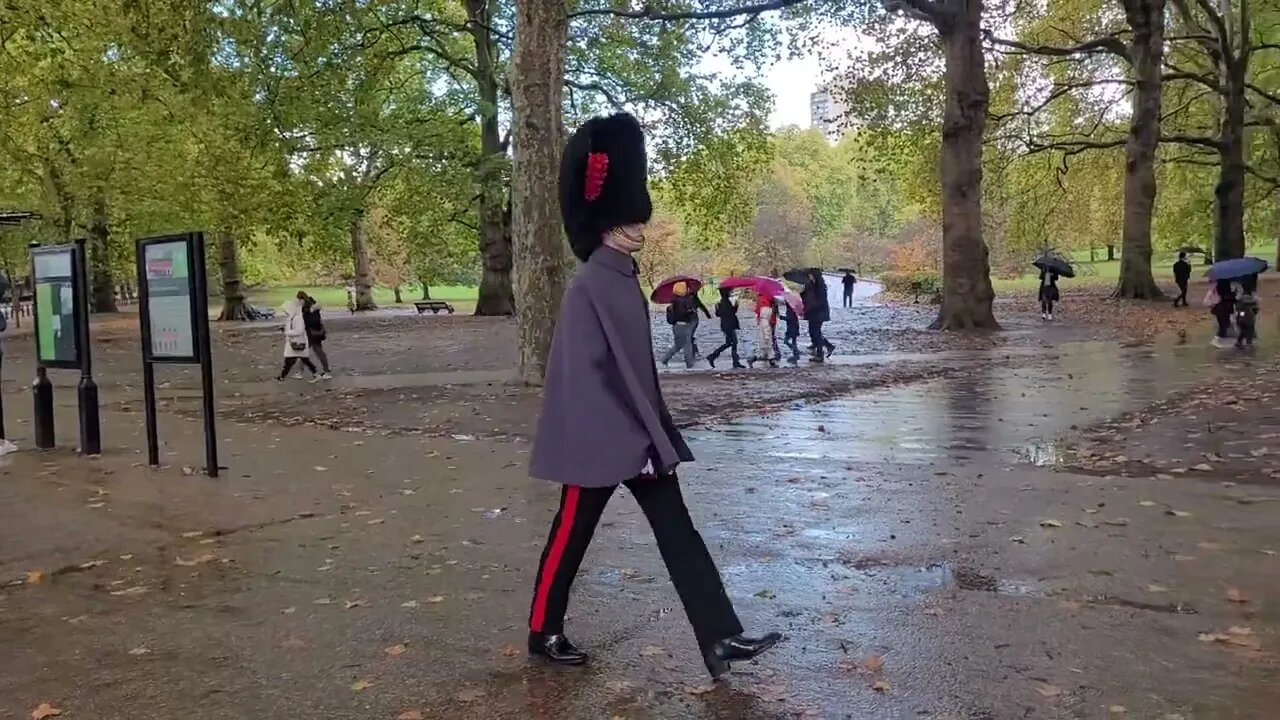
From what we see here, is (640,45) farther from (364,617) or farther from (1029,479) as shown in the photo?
(364,617)

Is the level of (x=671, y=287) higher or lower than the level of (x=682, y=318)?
higher

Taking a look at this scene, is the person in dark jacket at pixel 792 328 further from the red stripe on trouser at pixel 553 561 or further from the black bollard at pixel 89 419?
the red stripe on trouser at pixel 553 561

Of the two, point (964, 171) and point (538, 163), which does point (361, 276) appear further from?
point (538, 163)

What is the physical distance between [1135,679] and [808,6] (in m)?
27.8

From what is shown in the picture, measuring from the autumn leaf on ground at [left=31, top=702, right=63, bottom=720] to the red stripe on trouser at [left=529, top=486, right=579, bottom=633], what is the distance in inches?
70.8

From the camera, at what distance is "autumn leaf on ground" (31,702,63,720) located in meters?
3.93

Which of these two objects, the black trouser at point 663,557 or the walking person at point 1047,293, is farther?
the walking person at point 1047,293

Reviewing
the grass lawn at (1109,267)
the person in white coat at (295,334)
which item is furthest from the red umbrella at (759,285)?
the grass lawn at (1109,267)

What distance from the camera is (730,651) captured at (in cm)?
408

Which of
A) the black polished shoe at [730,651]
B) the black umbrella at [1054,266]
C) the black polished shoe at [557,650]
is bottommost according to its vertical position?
the black polished shoe at [557,650]

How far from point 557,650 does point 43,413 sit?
858 cm

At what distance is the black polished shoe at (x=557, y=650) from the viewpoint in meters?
4.34

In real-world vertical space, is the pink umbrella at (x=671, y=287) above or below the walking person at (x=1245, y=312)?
above

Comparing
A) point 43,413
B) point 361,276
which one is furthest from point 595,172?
point 361,276
